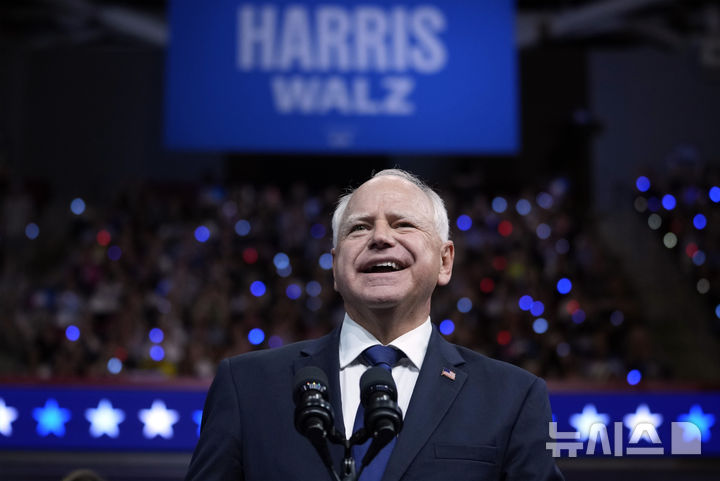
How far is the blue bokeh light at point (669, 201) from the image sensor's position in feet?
30.1

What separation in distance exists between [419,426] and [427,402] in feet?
0.20

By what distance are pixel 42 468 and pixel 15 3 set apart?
1056 centimetres

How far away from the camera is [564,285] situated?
808cm

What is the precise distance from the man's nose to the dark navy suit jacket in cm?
23

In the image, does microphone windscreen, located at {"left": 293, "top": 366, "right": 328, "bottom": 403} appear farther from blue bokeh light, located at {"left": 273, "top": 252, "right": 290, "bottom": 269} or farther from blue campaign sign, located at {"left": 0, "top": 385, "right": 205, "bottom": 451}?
blue bokeh light, located at {"left": 273, "top": 252, "right": 290, "bottom": 269}

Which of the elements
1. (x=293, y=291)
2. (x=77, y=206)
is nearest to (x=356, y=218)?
(x=293, y=291)

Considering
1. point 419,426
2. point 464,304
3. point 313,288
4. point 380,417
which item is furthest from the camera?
point 313,288

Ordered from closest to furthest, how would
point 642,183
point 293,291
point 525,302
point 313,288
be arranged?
1. point 525,302
2. point 293,291
3. point 313,288
4. point 642,183

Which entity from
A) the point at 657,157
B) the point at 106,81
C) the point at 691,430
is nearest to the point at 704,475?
the point at 691,430

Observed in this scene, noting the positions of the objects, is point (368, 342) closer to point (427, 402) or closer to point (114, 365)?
point (427, 402)

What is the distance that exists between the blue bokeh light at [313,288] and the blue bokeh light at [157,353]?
1.75 metres

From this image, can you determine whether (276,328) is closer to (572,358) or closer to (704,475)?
(572,358)

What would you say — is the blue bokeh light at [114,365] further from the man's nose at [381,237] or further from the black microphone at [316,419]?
the black microphone at [316,419]

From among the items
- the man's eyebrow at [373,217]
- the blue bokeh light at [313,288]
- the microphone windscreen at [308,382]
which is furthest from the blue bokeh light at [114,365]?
the microphone windscreen at [308,382]
